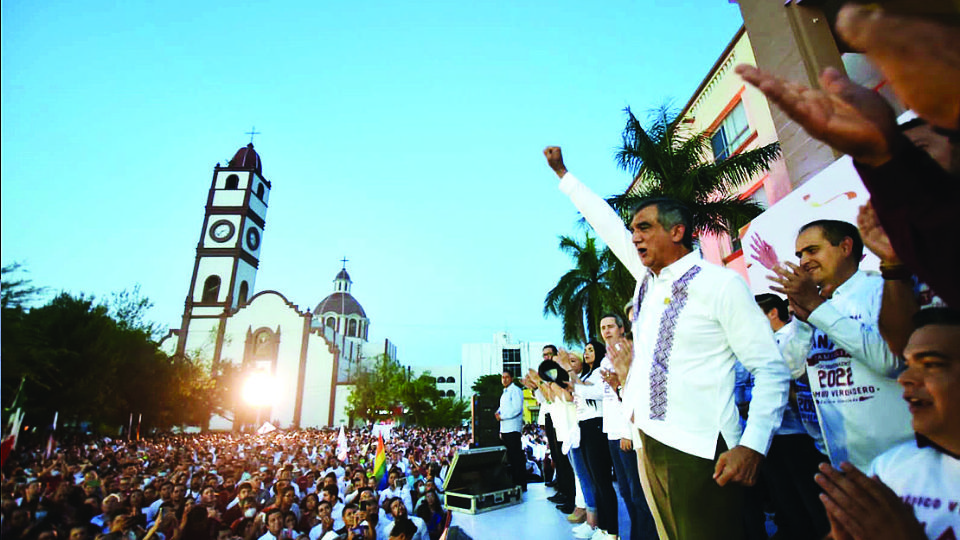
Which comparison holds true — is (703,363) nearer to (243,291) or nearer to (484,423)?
(484,423)

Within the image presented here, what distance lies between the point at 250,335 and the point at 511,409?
1755 inches

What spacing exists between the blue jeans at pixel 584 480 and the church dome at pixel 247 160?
5648cm

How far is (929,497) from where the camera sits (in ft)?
3.95

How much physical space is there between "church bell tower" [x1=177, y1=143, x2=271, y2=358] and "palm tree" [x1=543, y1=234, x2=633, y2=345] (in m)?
37.9

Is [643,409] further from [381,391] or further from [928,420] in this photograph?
[381,391]

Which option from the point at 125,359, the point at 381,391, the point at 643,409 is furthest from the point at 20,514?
the point at 381,391

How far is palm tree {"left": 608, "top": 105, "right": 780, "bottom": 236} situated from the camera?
10.3m

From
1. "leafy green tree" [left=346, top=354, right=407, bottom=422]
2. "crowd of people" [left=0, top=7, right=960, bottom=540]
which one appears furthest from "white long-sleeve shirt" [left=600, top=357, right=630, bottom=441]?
"leafy green tree" [left=346, top=354, right=407, bottom=422]

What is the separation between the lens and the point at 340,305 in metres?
72.3

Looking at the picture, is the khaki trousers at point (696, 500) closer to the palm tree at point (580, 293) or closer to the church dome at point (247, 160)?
the palm tree at point (580, 293)

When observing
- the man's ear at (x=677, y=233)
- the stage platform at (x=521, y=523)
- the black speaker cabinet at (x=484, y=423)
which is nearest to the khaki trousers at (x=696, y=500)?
the man's ear at (x=677, y=233)

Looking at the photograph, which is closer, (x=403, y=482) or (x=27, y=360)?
(x=403, y=482)

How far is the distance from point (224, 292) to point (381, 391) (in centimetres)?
1939

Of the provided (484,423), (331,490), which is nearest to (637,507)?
(331,490)
